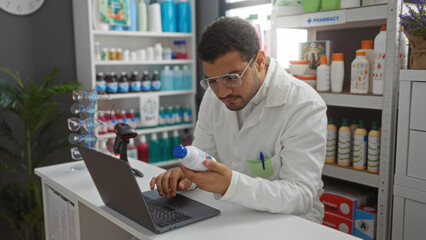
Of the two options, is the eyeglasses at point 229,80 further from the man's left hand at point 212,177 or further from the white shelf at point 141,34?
the white shelf at point 141,34

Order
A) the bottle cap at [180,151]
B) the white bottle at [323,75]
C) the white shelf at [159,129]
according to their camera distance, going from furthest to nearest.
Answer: the white shelf at [159,129] < the white bottle at [323,75] < the bottle cap at [180,151]

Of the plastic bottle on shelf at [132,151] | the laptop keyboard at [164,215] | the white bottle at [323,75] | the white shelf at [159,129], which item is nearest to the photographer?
the laptop keyboard at [164,215]

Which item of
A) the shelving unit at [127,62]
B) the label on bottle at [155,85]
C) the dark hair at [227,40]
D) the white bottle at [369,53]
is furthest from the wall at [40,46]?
the white bottle at [369,53]

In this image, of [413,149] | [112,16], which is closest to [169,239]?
[413,149]

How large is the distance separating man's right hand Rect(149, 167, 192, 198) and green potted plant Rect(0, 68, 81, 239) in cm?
164

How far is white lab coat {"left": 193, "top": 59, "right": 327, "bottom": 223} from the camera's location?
1.26 m

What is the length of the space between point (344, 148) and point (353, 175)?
0.52 feet

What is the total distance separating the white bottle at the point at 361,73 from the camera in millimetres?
2109

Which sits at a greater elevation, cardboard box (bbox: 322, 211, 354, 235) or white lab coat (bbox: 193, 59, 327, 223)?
white lab coat (bbox: 193, 59, 327, 223)

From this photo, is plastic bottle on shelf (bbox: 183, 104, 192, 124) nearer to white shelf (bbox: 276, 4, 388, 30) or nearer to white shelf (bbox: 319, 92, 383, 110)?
white shelf (bbox: 276, 4, 388, 30)

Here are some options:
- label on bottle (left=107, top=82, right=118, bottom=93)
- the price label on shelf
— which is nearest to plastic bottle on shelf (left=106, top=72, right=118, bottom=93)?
label on bottle (left=107, top=82, right=118, bottom=93)

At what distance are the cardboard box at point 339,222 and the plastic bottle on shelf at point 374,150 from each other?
329 millimetres

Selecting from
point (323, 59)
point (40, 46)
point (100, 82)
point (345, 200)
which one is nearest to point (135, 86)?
point (100, 82)

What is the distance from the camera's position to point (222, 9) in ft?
11.9
